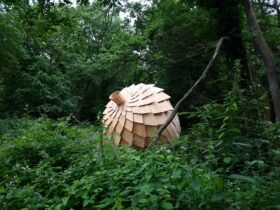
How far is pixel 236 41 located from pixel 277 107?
53.3 inches

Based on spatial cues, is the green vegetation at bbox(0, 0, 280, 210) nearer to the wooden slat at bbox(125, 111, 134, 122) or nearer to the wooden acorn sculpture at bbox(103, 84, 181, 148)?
the wooden acorn sculpture at bbox(103, 84, 181, 148)

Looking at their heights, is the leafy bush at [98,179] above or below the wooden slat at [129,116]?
below

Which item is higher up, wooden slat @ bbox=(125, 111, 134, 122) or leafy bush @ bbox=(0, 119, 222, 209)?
wooden slat @ bbox=(125, 111, 134, 122)

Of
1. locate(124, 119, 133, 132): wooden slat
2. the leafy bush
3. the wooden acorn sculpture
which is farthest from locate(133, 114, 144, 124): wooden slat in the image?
the leafy bush

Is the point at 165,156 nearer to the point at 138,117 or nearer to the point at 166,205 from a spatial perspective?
the point at 166,205

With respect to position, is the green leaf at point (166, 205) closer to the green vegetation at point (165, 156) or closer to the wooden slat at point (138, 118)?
the green vegetation at point (165, 156)

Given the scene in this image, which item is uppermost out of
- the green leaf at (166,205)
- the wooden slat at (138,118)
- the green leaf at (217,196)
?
the wooden slat at (138,118)

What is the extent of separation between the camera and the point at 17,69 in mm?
19453

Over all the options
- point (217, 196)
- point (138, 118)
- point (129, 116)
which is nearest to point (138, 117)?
point (138, 118)

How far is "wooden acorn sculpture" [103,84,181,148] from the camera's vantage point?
8086mm

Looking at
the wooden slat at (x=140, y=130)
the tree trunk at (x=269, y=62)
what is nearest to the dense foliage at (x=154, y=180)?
the tree trunk at (x=269, y=62)

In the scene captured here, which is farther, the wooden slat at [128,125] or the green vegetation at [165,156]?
the wooden slat at [128,125]

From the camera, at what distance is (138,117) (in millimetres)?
8133

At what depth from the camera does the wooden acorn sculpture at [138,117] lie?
809 cm
